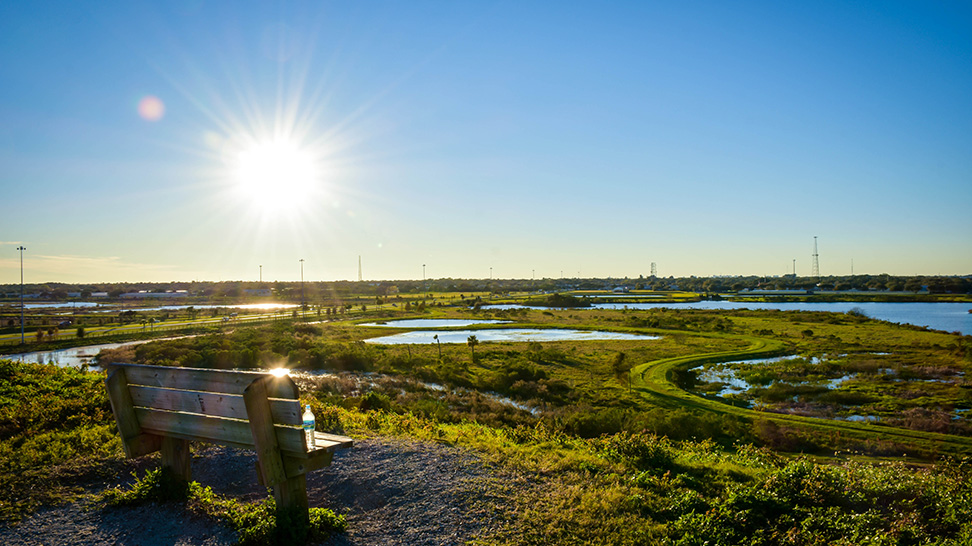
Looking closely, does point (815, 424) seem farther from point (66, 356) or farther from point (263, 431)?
point (66, 356)

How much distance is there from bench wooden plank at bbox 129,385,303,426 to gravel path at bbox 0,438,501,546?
1305 millimetres

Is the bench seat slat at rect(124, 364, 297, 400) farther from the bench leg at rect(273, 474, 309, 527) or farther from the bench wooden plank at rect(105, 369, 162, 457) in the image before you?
the bench leg at rect(273, 474, 309, 527)

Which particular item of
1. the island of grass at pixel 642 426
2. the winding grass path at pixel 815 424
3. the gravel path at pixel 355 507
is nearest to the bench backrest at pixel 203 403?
the gravel path at pixel 355 507

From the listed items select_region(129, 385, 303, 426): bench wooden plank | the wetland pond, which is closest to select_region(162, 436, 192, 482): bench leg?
select_region(129, 385, 303, 426): bench wooden plank

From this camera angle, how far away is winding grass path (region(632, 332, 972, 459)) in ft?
61.7

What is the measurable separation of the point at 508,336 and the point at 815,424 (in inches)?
1603

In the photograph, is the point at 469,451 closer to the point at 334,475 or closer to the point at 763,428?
the point at 334,475

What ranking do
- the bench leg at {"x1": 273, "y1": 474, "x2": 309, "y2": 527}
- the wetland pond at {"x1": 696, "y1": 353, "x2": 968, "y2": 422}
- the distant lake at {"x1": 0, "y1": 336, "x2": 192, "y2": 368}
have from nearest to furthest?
the bench leg at {"x1": 273, "y1": 474, "x2": 309, "y2": 527} → the wetland pond at {"x1": 696, "y1": 353, "x2": 968, "y2": 422} → the distant lake at {"x1": 0, "y1": 336, "x2": 192, "y2": 368}

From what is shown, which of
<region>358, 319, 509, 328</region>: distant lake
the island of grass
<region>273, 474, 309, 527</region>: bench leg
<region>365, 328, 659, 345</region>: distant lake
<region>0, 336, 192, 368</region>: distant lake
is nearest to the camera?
<region>273, 474, 309, 527</region>: bench leg

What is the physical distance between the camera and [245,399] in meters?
4.93

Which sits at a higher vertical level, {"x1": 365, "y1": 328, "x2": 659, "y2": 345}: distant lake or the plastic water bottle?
the plastic water bottle

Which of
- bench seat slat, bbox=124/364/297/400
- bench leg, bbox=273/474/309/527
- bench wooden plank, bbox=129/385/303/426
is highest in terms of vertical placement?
bench seat slat, bbox=124/364/297/400

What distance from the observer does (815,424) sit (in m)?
21.8

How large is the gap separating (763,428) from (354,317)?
69.7m
